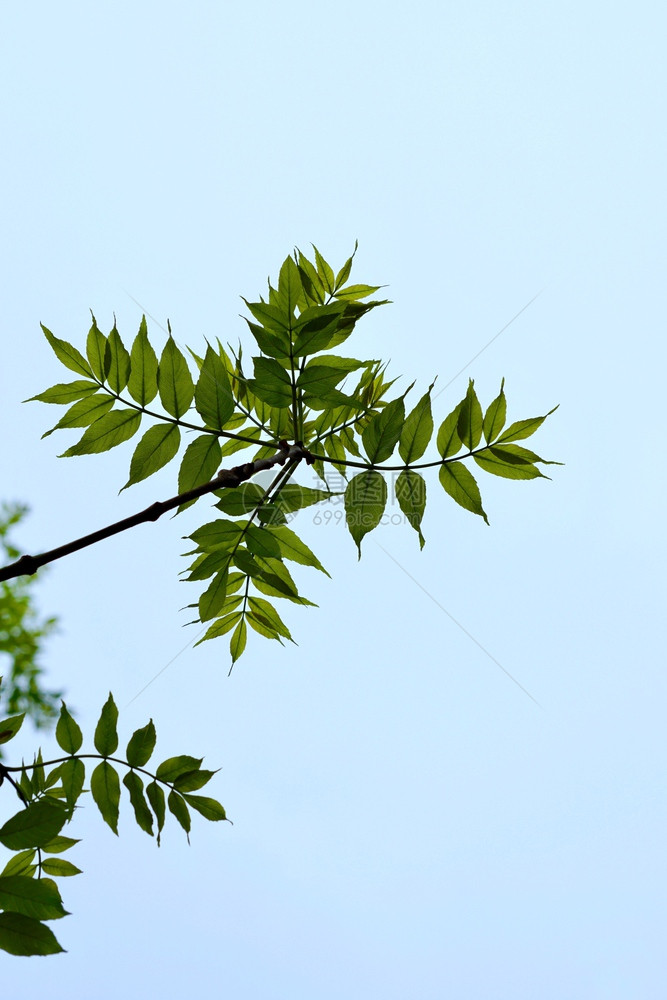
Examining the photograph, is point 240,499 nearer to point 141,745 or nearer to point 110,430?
point 110,430

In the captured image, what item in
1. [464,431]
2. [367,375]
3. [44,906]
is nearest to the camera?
[44,906]

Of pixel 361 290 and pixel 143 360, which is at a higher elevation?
pixel 361 290

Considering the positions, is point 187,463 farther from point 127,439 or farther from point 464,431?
point 464,431

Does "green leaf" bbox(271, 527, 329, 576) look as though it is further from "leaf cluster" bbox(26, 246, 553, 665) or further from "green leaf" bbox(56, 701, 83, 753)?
"green leaf" bbox(56, 701, 83, 753)

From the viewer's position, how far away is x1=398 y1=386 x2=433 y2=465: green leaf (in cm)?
112

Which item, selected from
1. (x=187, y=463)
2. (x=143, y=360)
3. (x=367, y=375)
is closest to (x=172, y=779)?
(x=187, y=463)

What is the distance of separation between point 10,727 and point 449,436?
800 millimetres

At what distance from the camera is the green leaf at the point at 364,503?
42.4 inches

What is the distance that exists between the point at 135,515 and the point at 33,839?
0.38 meters

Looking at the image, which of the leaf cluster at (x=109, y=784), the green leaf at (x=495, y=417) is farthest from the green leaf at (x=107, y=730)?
the green leaf at (x=495, y=417)

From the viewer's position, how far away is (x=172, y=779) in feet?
3.84

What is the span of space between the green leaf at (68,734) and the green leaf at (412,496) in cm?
61

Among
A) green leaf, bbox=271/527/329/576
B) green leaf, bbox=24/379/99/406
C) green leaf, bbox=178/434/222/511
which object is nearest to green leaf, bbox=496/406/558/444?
green leaf, bbox=271/527/329/576

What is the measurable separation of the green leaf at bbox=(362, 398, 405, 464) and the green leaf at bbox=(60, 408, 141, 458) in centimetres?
39
